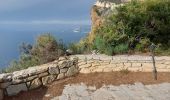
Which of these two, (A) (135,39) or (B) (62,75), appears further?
(A) (135,39)

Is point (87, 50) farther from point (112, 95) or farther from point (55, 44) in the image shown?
point (112, 95)

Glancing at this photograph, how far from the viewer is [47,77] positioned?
13453mm

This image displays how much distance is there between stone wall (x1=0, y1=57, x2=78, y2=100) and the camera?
12773mm

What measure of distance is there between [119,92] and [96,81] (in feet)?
3.87

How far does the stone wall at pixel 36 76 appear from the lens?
12773mm

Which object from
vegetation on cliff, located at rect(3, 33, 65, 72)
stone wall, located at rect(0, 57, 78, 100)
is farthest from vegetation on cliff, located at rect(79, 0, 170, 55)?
stone wall, located at rect(0, 57, 78, 100)

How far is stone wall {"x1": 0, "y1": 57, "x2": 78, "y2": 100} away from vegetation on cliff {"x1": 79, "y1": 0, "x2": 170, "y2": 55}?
1.47 m

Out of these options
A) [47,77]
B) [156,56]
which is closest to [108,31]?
[156,56]

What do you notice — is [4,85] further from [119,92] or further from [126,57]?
[126,57]

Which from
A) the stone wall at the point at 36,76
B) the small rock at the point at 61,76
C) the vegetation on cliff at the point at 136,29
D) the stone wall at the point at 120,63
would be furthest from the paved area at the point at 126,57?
the small rock at the point at 61,76

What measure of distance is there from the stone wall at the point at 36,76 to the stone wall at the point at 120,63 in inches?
13.4

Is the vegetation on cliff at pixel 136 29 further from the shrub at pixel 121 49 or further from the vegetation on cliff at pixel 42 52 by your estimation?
the vegetation on cliff at pixel 42 52

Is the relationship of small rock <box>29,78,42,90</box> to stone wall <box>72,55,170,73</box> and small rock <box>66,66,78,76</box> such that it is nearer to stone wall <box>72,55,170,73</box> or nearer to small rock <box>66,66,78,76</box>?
small rock <box>66,66,78,76</box>

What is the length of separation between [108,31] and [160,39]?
1.84m
